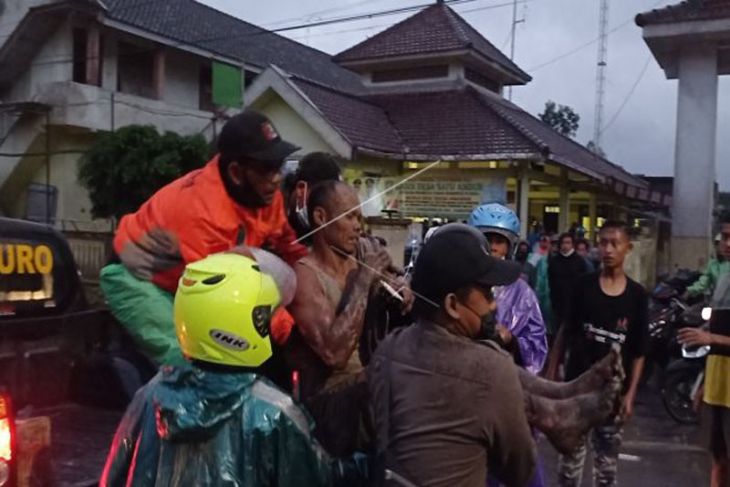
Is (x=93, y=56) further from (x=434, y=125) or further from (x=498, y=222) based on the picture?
(x=498, y=222)

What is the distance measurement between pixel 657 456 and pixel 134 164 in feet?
38.6

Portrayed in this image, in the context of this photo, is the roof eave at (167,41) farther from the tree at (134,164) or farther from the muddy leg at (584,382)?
the muddy leg at (584,382)

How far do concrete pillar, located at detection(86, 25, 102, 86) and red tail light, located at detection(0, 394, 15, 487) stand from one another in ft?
61.5

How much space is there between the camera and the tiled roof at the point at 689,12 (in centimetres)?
1319

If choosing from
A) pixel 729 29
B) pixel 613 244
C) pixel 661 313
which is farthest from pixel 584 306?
pixel 729 29

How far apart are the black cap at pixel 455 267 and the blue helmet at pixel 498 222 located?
62.9 inches

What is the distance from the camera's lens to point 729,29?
42.8 feet

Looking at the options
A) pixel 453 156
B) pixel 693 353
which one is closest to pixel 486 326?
pixel 693 353

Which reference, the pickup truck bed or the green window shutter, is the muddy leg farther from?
the green window shutter

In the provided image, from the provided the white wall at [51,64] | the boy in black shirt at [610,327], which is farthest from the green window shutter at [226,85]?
the boy in black shirt at [610,327]

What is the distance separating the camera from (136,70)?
21.8 m

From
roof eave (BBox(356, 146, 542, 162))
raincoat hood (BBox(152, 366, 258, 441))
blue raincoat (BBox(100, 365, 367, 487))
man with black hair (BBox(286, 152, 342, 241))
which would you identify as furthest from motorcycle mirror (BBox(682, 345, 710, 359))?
raincoat hood (BBox(152, 366, 258, 441))

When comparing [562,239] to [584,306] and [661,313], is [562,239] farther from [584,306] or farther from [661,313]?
[584,306]

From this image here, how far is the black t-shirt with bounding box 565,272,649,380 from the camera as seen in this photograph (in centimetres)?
464
